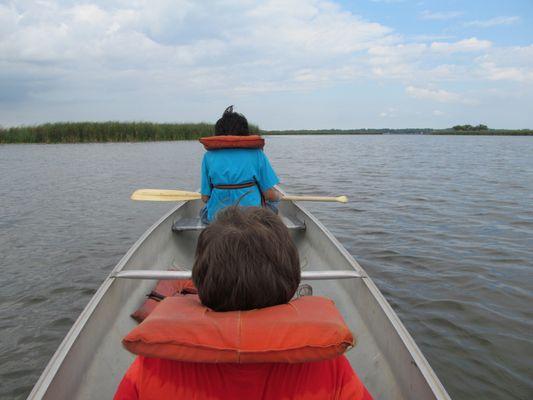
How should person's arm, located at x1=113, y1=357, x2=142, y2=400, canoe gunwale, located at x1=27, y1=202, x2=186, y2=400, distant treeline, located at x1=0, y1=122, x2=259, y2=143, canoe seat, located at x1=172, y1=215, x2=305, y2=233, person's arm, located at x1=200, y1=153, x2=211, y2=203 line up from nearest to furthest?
person's arm, located at x1=113, y1=357, x2=142, y2=400 < canoe gunwale, located at x1=27, y1=202, x2=186, y2=400 < person's arm, located at x1=200, y1=153, x2=211, y2=203 < canoe seat, located at x1=172, y1=215, x2=305, y2=233 < distant treeline, located at x1=0, y1=122, x2=259, y2=143

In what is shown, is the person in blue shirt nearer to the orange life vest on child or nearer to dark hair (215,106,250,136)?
dark hair (215,106,250,136)

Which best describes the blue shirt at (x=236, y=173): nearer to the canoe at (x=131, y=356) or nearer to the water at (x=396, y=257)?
the canoe at (x=131, y=356)

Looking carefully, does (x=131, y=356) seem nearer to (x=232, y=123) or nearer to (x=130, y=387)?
(x=130, y=387)

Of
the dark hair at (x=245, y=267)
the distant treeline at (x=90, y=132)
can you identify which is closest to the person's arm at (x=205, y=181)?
the dark hair at (x=245, y=267)

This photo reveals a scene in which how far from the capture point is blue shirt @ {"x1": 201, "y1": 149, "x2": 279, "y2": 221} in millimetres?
3496

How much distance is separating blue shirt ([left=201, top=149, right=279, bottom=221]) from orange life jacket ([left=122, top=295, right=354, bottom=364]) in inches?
93.2

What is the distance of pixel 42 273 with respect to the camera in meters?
4.78

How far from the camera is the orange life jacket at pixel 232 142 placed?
336 centimetres

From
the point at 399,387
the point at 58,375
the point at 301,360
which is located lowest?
the point at 399,387

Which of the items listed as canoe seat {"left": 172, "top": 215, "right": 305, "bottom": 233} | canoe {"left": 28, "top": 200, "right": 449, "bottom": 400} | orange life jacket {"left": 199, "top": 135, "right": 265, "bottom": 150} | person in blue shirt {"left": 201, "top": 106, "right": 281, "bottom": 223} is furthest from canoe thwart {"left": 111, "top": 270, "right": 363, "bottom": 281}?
canoe seat {"left": 172, "top": 215, "right": 305, "bottom": 233}

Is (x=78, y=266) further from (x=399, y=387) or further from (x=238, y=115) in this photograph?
(x=399, y=387)

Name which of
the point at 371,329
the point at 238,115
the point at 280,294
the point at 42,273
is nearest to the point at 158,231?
the point at 238,115

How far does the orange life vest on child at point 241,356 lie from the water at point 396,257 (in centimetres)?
215

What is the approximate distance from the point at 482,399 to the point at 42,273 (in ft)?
14.8
